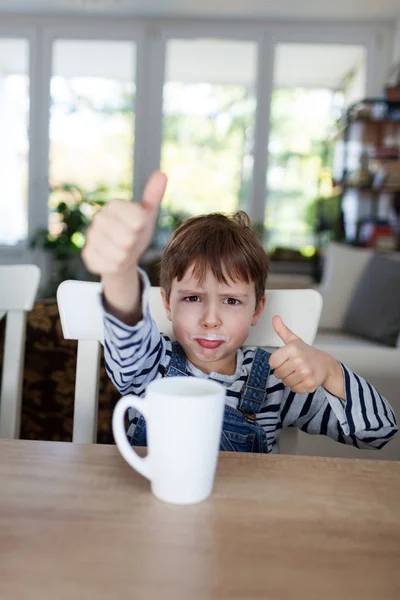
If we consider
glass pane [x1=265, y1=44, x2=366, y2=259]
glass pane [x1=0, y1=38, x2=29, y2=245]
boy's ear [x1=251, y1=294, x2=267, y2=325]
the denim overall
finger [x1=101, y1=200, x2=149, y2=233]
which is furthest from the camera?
glass pane [x1=0, y1=38, x2=29, y2=245]

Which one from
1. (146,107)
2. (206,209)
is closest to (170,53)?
(146,107)

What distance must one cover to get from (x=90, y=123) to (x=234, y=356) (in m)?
5.44

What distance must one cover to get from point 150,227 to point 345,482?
0.32 meters

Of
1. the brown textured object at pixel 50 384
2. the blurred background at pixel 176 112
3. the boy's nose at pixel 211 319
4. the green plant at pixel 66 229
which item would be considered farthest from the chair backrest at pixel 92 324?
the blurred background at pixel 176 112

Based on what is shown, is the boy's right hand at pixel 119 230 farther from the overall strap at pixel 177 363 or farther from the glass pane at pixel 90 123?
the glass pane at pixel 90 123

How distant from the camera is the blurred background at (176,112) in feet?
19.2

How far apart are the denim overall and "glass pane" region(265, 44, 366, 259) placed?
16.2 feet

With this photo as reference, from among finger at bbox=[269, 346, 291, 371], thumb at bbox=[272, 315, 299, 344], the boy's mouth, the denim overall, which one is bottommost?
the denim overall

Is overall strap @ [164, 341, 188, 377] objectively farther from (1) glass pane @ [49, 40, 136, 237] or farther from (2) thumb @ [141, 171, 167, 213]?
(1) glass pane @ [49, 40, 136, 237]

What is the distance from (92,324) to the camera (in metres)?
0.99

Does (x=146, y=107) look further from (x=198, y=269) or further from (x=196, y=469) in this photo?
(x=196, y=469)

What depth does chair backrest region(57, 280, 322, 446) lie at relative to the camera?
0.98 meters

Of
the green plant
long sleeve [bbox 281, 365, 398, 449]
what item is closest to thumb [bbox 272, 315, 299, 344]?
long sleeve [bbox 281, 365, 398, 449]

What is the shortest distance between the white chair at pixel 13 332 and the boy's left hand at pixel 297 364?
510 millimetres
